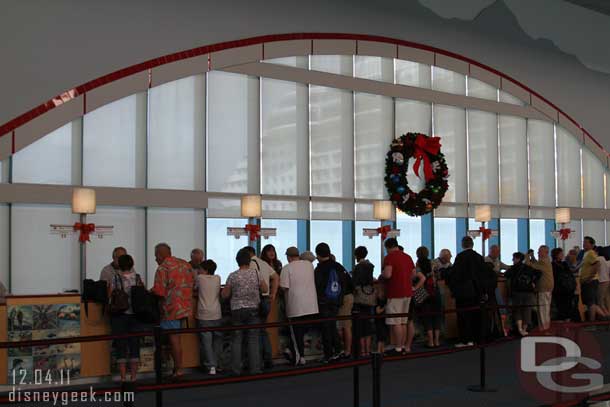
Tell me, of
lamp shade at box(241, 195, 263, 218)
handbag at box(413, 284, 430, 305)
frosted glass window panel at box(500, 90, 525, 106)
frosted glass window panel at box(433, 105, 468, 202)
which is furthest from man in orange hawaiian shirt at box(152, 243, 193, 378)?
frosted glass window panel at box(500, 90, 525, 106)

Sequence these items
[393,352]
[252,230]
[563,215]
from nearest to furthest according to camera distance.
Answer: [393,352], [252,230], [563,215]

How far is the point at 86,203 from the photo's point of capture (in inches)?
381

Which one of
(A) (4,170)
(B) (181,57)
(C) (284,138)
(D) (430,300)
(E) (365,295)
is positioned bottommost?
(D) (430,300)

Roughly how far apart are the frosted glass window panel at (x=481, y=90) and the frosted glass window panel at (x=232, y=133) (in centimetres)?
596

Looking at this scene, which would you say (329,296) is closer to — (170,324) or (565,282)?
(170,324)

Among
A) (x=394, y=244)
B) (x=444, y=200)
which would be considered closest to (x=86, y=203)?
(x=394, y=244)

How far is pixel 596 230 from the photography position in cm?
2139

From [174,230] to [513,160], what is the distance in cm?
974

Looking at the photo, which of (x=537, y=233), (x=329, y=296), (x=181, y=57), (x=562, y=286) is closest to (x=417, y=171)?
(x=537, y=233)

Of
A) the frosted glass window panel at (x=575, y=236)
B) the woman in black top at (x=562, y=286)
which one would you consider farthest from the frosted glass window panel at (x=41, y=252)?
the frosted glass window panel at (x=575, y=236)

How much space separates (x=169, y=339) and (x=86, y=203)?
99.1 inches

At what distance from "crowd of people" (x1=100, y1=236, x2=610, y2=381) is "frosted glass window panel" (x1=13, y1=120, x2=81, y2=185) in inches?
155

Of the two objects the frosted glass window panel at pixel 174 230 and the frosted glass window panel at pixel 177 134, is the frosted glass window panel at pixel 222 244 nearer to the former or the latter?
the frosted glass window panel at pixel 174 230

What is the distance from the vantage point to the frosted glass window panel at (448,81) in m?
17.4
